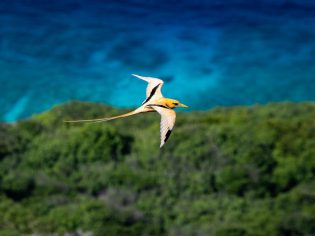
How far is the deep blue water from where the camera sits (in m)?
33.6

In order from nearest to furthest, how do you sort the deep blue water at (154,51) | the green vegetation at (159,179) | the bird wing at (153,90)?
the bird wing at (153,90) < the green vegetation at (159,179) < the deep blue water at (154,51)

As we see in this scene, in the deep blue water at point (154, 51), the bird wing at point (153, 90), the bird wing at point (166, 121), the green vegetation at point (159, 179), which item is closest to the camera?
the bird wing at point (166, 121)

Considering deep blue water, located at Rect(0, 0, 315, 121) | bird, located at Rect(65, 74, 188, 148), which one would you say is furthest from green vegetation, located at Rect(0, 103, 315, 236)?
bird, located at Rect(65, 74, 188, 148)

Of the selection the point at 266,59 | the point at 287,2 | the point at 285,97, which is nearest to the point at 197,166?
the point at 285,97

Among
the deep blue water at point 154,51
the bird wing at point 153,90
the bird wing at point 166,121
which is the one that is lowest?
the bird wing at point 166,121

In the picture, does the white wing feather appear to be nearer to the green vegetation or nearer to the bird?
the bird

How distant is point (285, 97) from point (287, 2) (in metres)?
8.36

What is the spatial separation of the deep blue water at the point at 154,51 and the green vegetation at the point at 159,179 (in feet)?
29.6

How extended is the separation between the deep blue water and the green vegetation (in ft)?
29.6

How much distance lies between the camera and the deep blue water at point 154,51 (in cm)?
3356

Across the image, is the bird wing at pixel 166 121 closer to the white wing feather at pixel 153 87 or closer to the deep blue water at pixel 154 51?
the white wing feather at pixel 153 87

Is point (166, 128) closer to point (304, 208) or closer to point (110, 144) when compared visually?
point (304, 208)

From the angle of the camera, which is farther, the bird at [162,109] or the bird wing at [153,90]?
the bird wing at [153,90]

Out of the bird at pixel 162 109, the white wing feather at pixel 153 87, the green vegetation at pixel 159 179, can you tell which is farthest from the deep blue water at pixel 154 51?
the bird at pixel 162 109
